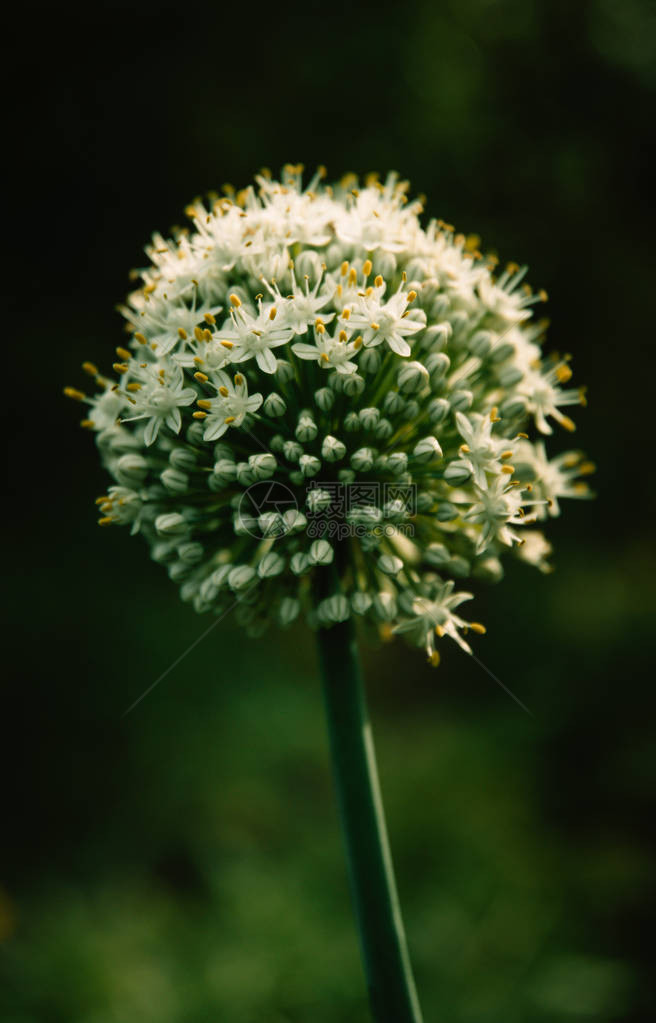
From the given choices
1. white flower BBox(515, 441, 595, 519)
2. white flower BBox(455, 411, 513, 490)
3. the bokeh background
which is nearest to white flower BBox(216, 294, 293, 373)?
white flower BBox(455, 411, 513, 490)

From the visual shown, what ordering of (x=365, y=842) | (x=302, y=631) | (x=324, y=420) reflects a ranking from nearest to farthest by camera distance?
(x=365, y=842)
(x=324, y=420)
(x=302, y=631)

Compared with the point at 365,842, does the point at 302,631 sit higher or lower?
higher

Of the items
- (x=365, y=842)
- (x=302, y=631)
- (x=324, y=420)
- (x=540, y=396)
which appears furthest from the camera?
(x=302, y=631)

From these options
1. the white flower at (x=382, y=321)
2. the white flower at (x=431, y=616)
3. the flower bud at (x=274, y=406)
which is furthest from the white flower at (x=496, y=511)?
the flower bud at (x=274, y=406)

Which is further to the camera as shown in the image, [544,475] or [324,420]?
[544,475]

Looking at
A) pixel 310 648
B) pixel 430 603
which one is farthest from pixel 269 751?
pixel 430 603

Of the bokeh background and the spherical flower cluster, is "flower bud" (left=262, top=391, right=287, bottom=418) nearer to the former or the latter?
the spherical flower cluster

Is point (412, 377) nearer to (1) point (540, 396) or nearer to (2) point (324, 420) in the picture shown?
(2) point (324, 420)

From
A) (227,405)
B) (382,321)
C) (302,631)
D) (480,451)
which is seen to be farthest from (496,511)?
(302,631)
